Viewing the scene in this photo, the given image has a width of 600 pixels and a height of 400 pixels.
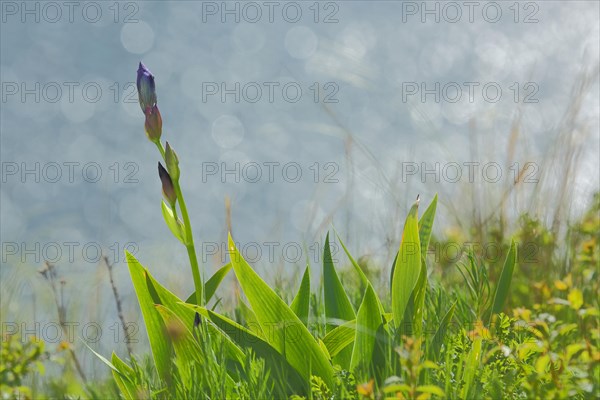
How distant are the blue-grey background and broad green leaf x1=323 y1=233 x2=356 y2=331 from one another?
3.39 feet

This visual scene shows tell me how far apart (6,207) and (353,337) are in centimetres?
1519

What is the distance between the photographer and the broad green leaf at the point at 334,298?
310 centimetres

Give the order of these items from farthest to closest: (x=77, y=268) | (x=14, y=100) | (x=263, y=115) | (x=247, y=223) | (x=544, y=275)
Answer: (x=14, y=100), (x=263, y=115), (x=247, y=223), (x=77, y=268), (x=544, y=275)

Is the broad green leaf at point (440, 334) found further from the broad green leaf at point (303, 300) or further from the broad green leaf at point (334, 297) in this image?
the broad green leaf at point (303, 300)

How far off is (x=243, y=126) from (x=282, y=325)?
16.5 metres

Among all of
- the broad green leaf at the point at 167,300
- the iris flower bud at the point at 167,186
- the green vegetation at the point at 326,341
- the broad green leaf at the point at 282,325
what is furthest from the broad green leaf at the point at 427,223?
the iris flower bud at the point at 167,186

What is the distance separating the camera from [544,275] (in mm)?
4062

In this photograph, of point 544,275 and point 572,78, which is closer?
point 544,275

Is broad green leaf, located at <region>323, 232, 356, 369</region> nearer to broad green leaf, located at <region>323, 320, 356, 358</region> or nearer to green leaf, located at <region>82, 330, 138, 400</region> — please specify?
broad green leaf, located at <region>323, 320, 356, 358</region>

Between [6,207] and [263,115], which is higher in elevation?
[263,115]

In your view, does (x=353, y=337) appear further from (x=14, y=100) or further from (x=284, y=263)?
(x=14, y=100)

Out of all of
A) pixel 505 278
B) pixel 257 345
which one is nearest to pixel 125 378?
pixel 257 345

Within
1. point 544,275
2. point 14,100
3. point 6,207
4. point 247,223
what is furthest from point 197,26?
point 544,275

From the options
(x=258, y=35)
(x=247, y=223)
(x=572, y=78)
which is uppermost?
(x=258, y=35)
